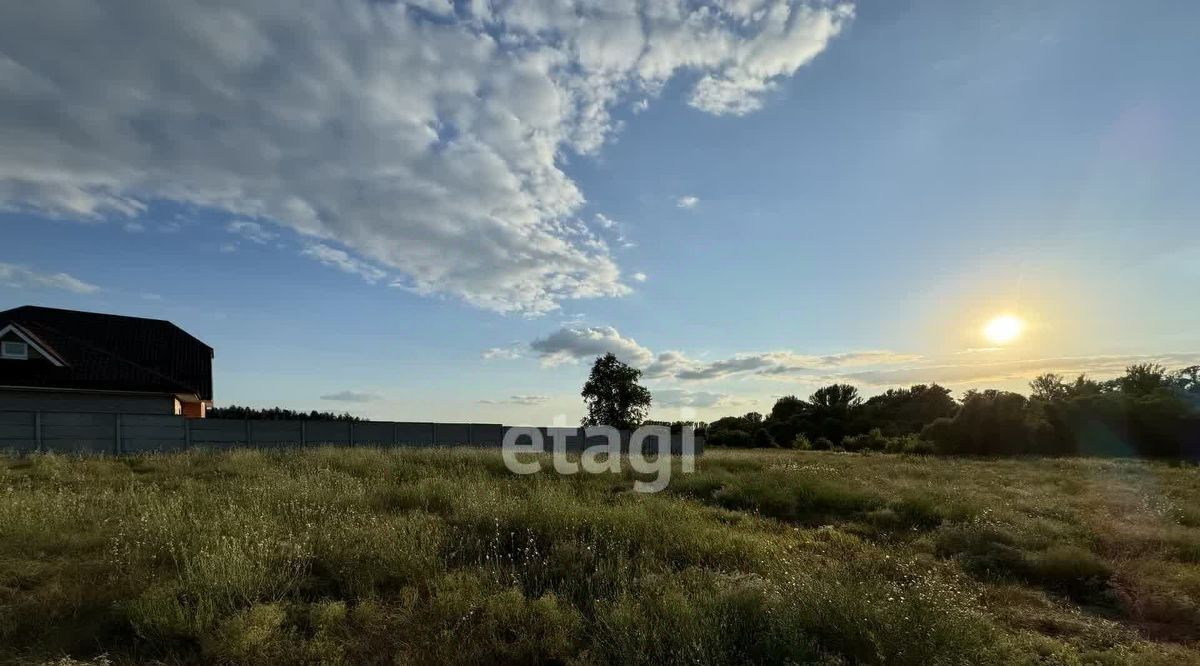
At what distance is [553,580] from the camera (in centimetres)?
554

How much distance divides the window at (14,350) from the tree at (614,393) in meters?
30.9

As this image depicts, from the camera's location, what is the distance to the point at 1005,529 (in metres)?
8.52

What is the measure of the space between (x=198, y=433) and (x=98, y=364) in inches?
291

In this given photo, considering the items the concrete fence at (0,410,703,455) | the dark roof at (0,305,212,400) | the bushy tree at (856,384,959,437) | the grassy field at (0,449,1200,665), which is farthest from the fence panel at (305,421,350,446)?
the bushy tree at (856,384,959,437)

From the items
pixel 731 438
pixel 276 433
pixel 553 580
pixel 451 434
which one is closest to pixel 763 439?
pixel 731 438

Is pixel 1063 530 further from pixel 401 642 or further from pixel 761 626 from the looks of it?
pixel 401 642

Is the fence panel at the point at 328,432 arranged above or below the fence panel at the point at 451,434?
above

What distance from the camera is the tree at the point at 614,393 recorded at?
44156 mm

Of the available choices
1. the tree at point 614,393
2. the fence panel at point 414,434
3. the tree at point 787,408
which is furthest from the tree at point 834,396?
the fence panel at point 414,434

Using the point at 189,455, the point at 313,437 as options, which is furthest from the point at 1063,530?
the point at 313,437

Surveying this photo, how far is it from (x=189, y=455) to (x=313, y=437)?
6205 millimetres

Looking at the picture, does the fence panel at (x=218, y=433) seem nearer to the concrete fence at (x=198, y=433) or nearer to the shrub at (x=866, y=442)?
the concrete fence at (x=198, y=433)

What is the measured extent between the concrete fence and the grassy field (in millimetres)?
8269

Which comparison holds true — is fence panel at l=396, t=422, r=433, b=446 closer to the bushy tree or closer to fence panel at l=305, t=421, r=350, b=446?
fence panel at l=305, t=421, r=350, b=446
